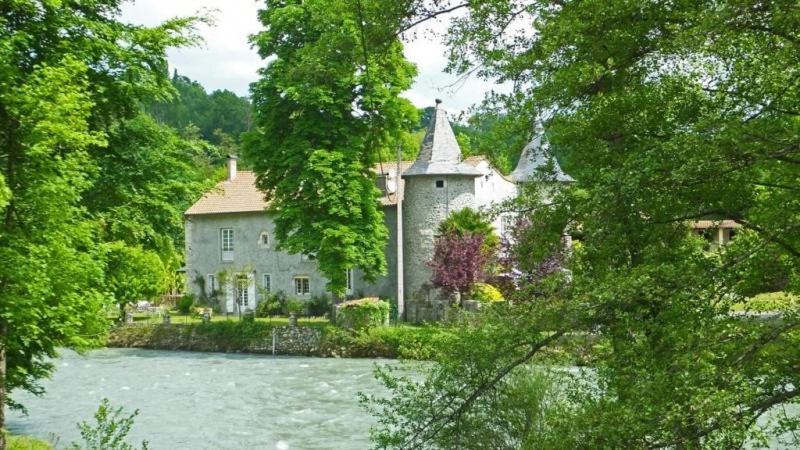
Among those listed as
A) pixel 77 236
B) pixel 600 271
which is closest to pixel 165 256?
pixel 77 236

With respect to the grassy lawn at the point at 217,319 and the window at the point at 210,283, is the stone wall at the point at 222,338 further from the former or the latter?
the window at the point at 210,283

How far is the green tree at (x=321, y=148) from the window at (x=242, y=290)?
10.1m

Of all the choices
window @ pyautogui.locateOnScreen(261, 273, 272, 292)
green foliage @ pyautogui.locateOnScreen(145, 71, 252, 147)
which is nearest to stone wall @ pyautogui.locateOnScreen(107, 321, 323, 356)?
window @ pyautogui.locateOnScreen(261, 273, 272, 292)

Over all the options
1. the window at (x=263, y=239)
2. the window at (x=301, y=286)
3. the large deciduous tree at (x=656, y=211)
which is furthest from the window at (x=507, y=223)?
the window at (x=263, y=239)

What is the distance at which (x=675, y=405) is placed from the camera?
496 cm

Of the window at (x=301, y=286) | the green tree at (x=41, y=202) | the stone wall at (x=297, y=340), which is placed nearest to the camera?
the green tree at (x=41, y=202)

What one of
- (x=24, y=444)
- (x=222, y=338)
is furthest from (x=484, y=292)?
(x=24, y=444)

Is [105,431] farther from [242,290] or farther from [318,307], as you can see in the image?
[242,290]

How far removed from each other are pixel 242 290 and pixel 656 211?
117 ft

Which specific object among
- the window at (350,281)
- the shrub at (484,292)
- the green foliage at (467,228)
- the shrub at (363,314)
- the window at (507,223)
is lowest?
the shrub at (363,314)

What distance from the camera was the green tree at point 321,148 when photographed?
2891 centimetres

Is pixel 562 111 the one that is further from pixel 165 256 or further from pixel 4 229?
pixel 165 256

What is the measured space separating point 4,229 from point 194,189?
604 centimetres

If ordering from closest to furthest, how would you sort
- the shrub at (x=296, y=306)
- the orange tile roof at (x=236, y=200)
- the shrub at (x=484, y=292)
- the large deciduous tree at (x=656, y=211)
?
the large deciduous tree at (x=656, y=211)
the shrub at (x=484, y=292)
the shrub at (x=296, y=306)
the orange tile roof at (x=236, y=200)
